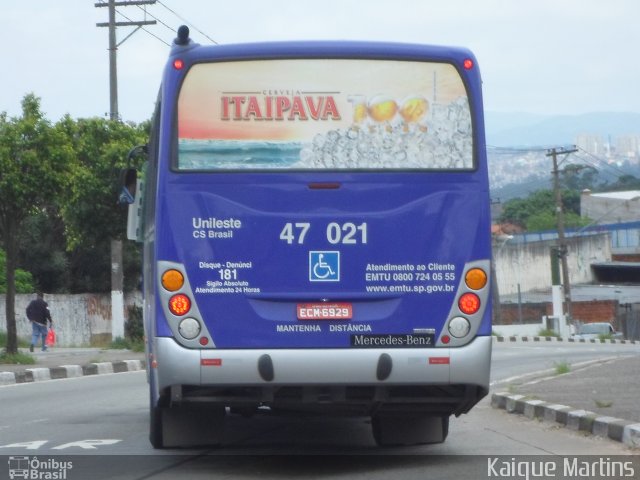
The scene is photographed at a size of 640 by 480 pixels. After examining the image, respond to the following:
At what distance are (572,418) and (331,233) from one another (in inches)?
184

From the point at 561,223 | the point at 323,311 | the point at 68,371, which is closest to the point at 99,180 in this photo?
the point at 68,371

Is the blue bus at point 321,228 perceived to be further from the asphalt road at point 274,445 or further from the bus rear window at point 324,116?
the asphalt road at point 274,445

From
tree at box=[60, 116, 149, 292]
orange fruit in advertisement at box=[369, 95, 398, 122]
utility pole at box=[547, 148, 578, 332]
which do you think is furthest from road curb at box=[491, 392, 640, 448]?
utility pole at box=[547, 148, 578, 332]

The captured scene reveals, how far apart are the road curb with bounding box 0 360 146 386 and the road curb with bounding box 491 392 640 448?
949 centimetres

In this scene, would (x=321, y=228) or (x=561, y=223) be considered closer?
(x=321, y=228)

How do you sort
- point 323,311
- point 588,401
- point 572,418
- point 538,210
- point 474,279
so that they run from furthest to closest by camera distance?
point 538,210 → point 588,401 → point 572,418 → point 474,279 → point 323,311

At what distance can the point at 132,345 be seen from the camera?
107ft

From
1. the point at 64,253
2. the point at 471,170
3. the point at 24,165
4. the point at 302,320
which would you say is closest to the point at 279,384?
the point at 302,320

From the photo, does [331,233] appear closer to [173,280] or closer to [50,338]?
[173,280]

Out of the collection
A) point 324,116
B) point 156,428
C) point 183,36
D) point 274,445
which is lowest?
point 274,445

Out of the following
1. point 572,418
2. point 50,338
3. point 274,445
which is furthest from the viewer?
point 50,338

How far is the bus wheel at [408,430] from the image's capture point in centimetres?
1132

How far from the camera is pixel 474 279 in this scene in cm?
950

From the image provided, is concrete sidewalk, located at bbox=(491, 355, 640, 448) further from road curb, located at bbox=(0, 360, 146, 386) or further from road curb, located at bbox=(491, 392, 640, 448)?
road curb, located at bbox=(0, 360, 146, 386)
